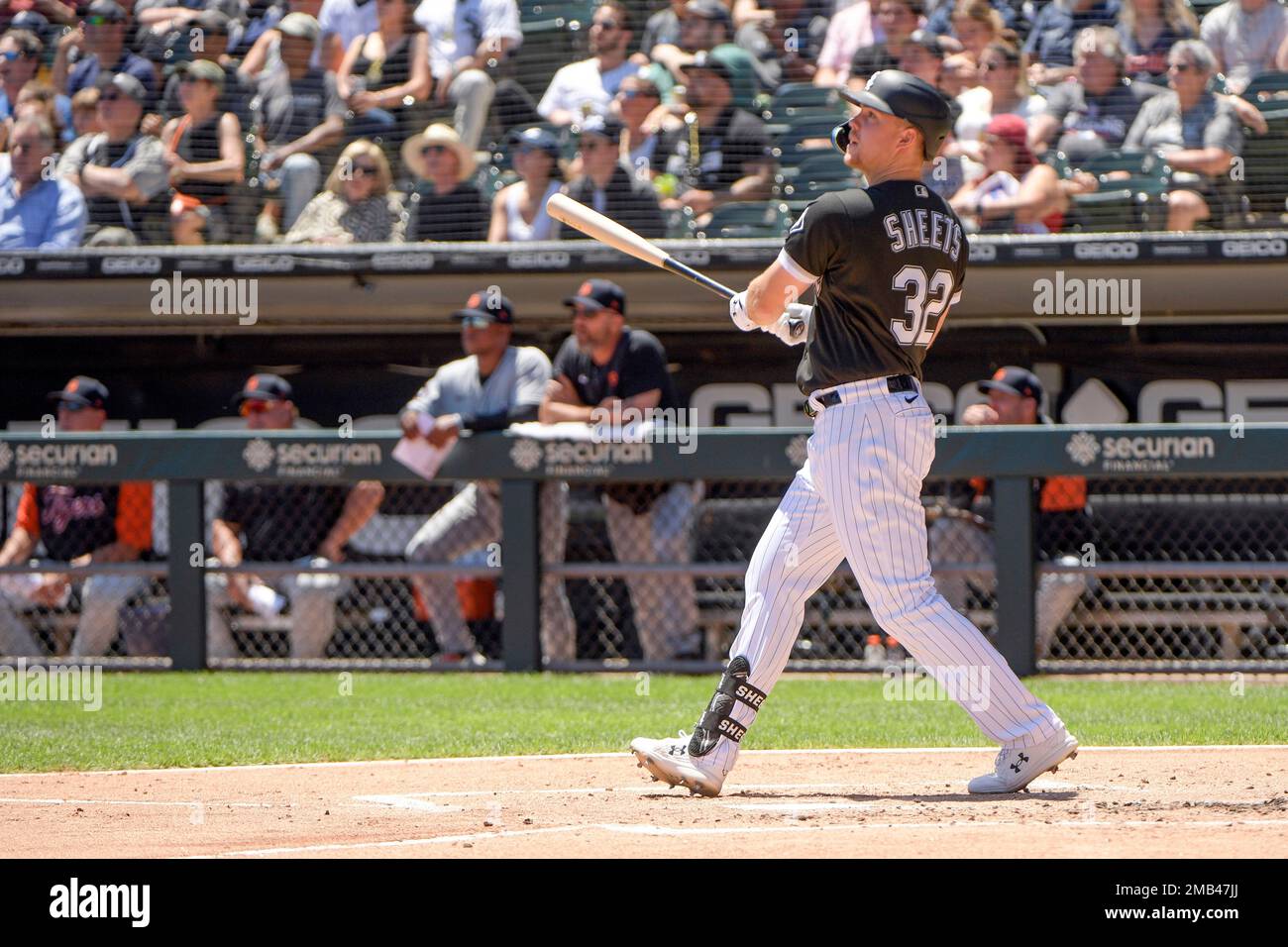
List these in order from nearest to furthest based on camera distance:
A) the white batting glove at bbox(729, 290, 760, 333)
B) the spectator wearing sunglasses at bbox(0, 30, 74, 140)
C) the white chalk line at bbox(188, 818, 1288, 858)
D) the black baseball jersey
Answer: the white chalk line at bbox(188, 818, 1288, 858) → the black baseball jersey → the white batting glove at bbox(729, 290, 760, 333) → the spectator wearing sunglasses at bbox(0, 30, 74, 140)

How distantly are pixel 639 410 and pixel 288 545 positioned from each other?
78.9 inches

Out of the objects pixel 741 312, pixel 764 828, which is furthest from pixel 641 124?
pixel 764 828

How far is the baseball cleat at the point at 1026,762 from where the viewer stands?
14.7 feet

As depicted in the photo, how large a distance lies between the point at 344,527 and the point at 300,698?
1.46m

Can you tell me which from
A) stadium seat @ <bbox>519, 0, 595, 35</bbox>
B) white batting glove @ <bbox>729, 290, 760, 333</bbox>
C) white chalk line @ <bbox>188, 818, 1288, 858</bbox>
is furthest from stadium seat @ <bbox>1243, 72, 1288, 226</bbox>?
white chalk line @ <bbox>188, 818, 1288, 858</bbox>

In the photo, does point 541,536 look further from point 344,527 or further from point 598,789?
point 598,789

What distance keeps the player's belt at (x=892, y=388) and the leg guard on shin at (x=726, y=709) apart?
70cm

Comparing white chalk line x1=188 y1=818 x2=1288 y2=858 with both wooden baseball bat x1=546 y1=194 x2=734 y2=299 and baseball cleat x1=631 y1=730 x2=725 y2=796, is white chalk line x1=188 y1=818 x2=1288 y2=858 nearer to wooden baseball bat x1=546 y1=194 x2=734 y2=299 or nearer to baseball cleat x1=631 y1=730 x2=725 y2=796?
baseball cleat x1=631 y1=730 x2=725 y2=796

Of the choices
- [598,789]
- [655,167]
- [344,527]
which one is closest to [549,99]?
[655,167]

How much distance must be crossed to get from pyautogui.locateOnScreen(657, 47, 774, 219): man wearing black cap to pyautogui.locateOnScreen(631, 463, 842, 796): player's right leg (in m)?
5.93

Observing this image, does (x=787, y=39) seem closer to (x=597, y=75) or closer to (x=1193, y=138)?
(x=597, y=75)

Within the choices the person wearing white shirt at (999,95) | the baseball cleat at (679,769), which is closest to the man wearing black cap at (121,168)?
the person wearing white shirt at (999,95)

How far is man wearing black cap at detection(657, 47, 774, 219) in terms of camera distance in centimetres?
1027

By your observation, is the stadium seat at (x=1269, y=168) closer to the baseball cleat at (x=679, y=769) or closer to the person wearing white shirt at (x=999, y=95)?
the person wearing white shirt at (x=999, y=95)
